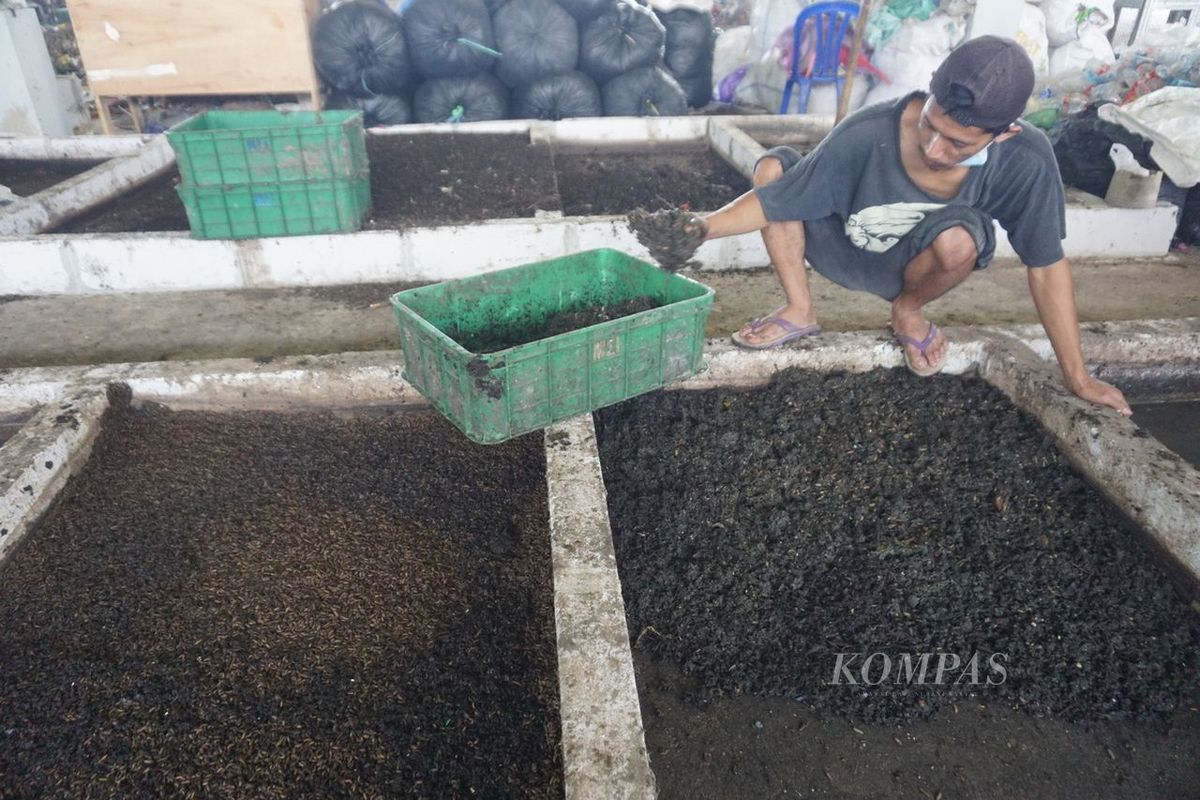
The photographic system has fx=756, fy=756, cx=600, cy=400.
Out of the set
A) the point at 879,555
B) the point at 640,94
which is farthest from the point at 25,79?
the point at 879,555

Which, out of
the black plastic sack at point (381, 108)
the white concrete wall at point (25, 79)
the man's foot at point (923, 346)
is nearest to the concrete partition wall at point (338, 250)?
the man's foot at point (923, 346)

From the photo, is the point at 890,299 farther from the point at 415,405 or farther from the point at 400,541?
the point at 400,541

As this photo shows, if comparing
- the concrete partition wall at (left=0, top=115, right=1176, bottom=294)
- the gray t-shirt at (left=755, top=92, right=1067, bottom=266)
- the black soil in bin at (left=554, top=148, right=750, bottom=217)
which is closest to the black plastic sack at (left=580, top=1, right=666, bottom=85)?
the black soil in bin at (left=554, top=148, right=750, bottom=217)

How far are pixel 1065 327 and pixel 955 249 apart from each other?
1.51ft

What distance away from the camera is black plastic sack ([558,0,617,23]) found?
22.8ft

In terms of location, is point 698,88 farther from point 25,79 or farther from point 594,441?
point 594,441

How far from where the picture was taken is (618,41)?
6.96 meters

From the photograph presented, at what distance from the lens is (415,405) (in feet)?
9.51

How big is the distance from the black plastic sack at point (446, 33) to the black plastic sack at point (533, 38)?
0.54 feet

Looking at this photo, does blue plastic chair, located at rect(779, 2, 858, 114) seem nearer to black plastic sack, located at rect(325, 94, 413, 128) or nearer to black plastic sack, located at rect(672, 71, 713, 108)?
black plastic sack, located at rect(672, 71, 713, 108)

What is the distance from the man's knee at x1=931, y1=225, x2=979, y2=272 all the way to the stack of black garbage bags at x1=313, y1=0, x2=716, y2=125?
16.1 ft

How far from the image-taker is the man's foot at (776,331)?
2998mm

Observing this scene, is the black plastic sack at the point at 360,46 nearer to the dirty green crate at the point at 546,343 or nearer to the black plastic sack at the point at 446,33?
the black plastic sack at the point at 446,33

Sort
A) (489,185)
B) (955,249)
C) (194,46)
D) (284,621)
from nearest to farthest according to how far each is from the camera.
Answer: (284,621)
(955,249)
(489,185)
(194,46)
